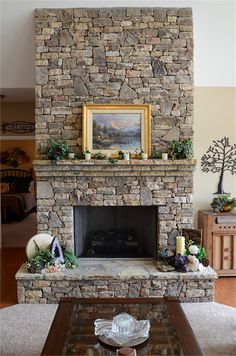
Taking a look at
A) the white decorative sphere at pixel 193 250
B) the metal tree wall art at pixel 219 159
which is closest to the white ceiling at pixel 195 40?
the metal tree wall art at pixel 219 159

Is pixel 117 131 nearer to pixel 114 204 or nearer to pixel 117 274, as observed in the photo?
pixel 114 204

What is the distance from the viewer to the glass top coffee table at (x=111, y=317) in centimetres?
228

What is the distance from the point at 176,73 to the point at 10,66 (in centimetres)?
223

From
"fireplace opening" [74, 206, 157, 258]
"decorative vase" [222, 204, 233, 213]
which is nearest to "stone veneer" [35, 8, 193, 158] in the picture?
"fireplace opening" [74, 206, 157, 258]

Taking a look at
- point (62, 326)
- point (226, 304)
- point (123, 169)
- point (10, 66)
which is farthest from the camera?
point (10, 66)

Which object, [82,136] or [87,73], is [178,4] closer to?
[87,73]

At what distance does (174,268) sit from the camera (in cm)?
413

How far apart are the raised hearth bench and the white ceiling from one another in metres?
2.61

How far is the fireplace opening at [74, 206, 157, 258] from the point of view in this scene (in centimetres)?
477

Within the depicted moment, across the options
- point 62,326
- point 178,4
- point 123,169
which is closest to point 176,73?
point 178,4

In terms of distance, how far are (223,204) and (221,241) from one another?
51 cm

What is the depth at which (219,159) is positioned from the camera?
16.8 ft

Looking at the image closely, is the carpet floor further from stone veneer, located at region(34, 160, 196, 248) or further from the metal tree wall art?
the metal tree wall art

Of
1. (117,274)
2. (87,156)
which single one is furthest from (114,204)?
(117,274)
